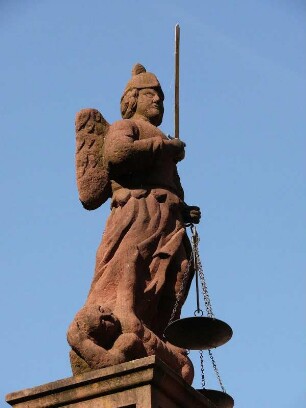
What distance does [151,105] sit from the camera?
13.5 meters

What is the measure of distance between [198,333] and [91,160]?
8.22ft

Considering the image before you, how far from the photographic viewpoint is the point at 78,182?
43.4ft

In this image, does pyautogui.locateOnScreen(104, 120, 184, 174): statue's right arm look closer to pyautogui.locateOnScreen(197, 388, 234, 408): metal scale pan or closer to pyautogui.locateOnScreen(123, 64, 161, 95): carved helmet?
pyautogui.locateOnScreen(123, 64, 161, 95): carved helmet

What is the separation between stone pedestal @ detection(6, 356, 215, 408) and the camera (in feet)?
35.1

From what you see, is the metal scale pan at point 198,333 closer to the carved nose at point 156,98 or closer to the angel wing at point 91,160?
the angel wing at point 91,160

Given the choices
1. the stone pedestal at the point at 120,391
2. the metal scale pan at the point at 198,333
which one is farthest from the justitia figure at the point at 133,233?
the stone pedestal at the point at 120,391

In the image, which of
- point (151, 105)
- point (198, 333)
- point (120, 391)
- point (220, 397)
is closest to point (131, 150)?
point (151, 105)

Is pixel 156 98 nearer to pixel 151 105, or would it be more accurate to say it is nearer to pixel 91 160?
pixel 151 105

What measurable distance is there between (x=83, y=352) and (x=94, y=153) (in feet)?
8.72

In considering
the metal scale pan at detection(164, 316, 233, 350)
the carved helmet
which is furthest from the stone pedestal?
the carved helmet

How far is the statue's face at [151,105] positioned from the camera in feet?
44.2

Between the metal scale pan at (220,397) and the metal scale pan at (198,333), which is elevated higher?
the metal scale pan at (198,333)

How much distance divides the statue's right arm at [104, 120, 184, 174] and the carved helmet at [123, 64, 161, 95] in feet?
2.56

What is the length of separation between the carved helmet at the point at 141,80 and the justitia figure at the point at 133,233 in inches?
0.5
